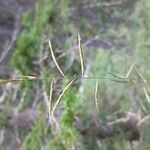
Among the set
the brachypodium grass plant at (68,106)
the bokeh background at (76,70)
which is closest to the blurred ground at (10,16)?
the bokeh background at (76,70)

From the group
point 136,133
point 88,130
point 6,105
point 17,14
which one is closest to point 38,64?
point 6,105

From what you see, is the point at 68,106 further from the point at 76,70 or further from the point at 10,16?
the point at 10,16

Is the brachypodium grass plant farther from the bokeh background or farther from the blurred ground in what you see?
the blurred ground

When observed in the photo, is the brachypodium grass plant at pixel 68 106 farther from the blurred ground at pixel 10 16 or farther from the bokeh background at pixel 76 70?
the blurred ground at pixel 10 16

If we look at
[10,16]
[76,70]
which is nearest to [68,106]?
[76,70]

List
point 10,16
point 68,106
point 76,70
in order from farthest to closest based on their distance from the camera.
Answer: point 10,16 → point 76,70 → point 68,106

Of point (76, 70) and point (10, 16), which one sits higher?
point (10, 16)

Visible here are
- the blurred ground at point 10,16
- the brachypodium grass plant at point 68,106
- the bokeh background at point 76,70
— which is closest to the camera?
the brachypodium grass plant at point 68,106

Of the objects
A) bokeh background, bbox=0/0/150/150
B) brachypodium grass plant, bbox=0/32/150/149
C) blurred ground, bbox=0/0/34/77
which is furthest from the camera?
blurred ground, bbox=0/0/34/77

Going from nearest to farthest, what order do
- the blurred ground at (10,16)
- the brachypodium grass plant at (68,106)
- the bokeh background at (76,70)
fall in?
the brachypodium grass plant at (68,106), the bokeh background at (76,70), the blurred ground at (10,16)

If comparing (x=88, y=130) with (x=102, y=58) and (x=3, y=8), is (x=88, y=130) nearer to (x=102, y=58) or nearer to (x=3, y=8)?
(x=102, y=58)

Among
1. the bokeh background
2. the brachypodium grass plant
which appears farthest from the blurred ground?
the brachypodium grass plant

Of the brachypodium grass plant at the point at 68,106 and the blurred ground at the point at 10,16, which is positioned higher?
the blurred ground at the point at 10,16
